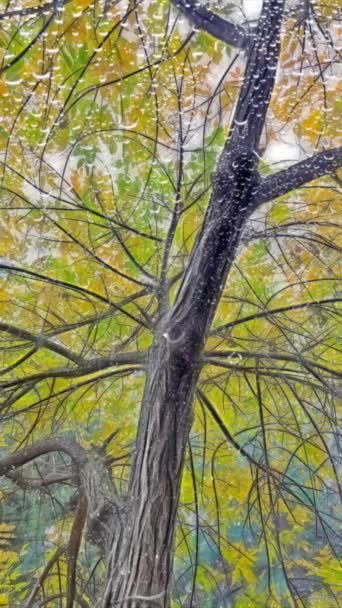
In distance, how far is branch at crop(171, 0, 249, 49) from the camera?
0.61 meters

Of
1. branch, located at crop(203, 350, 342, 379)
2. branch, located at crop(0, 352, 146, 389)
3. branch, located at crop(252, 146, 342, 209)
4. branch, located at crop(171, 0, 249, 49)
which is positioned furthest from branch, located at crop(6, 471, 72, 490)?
branch, located at crop(171, 0, 249, 49)

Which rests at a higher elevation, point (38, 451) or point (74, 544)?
point (38, 451)

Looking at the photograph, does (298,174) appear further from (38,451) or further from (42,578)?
(42,578)

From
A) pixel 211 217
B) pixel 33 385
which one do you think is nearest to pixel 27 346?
pixel 33 385

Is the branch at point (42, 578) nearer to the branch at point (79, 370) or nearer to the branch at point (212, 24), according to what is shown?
Answer: the branch at point (79, 370)

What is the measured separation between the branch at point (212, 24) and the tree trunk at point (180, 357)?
21mm

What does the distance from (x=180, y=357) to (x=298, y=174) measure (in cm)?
28

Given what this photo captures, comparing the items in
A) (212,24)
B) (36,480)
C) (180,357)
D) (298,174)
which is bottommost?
(36,480)

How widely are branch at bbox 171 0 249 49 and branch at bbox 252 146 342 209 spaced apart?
16 centimetres

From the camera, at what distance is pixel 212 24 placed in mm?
620

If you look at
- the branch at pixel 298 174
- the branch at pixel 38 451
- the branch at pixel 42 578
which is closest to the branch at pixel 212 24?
the branch at pixel 298 174

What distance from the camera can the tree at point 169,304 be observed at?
62 cm

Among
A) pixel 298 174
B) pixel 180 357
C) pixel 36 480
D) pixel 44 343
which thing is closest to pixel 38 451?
pixel 36 480

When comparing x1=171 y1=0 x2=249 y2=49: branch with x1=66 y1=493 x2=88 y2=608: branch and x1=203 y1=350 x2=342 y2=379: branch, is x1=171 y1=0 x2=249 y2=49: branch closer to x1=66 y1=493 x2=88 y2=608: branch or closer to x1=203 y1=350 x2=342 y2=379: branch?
x1=203 y1=350 x2=342 y2=379: branch
